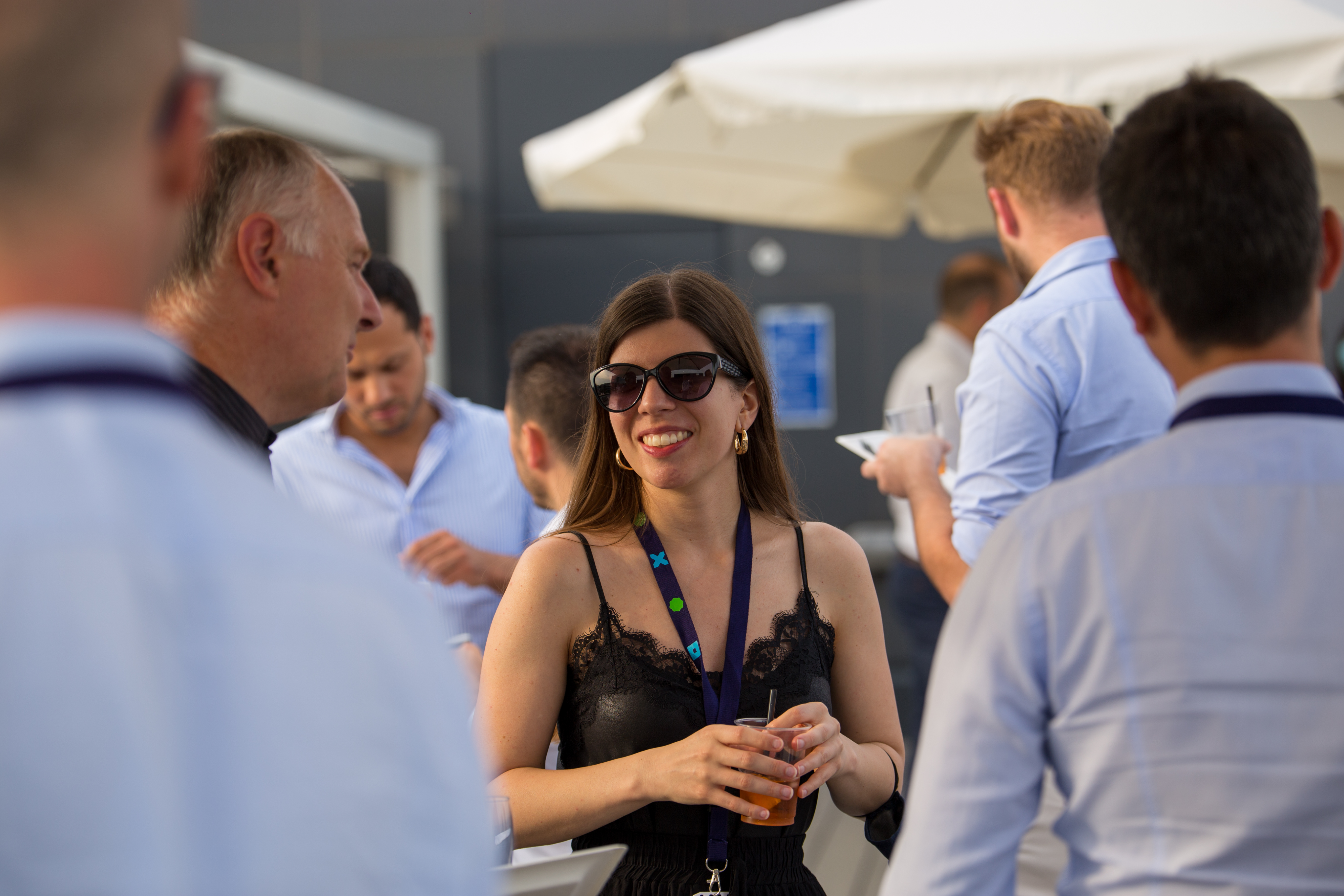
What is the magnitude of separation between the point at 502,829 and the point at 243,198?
42.2 inches

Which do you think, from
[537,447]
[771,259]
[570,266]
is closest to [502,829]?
[537,447]

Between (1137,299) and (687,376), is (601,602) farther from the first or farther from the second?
(1137,299)

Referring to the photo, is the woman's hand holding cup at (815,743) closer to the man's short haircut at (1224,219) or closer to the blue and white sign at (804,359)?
the man's short haircut at (1224,219)

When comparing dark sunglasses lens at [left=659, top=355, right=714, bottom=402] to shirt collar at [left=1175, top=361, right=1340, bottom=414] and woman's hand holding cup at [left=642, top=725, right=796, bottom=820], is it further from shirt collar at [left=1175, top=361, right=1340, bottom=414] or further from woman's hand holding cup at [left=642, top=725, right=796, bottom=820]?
shirt collar at [left=1175, top=361, right=1340, bottom=414]

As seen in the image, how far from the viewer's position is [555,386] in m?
2.80

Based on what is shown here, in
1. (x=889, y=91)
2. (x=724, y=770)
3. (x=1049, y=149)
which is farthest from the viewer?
(x=889, y=91)

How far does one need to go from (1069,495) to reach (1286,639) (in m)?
0.23

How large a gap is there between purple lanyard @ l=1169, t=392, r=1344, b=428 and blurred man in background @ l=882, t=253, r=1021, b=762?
348cm

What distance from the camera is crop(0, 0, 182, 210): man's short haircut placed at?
61 cm

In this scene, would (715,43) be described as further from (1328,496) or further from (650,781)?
(1328,496)

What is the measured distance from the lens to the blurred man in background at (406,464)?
329 cm

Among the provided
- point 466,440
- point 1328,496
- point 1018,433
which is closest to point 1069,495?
point 1328,496

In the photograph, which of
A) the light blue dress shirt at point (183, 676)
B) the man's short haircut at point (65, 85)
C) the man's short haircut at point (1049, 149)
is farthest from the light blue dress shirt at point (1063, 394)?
the man's short haircut at point (65, 85)

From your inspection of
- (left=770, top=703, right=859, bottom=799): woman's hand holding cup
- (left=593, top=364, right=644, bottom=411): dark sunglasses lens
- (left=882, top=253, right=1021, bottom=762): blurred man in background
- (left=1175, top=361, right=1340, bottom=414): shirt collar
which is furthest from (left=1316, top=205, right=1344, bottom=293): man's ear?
(left=882, top=253, right=1021, bottom=762): blurred man in background
